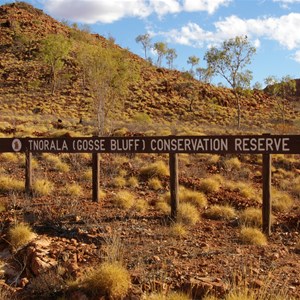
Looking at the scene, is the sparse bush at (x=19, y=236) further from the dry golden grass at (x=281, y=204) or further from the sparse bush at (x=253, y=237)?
the dry golden grass at (x=281, y=204)

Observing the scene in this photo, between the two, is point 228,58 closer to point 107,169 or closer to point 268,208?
point 107,169

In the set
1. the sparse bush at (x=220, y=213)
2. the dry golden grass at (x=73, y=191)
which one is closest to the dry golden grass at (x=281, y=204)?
the sparse bush at (x=220, y=213)

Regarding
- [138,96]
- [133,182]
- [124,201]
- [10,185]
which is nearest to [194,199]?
[124,201]

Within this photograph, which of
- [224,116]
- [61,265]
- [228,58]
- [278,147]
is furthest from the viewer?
[224,116]

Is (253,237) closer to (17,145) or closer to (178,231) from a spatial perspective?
(178,231)

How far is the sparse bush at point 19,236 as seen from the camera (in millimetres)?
6000

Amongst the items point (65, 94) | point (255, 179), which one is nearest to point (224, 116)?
point (65, 94)

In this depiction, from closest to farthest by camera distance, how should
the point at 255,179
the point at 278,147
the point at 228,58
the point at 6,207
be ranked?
1. the point at 278,147
2. the point at 6,207
3. the point at 255,179
4. the point at 228,58

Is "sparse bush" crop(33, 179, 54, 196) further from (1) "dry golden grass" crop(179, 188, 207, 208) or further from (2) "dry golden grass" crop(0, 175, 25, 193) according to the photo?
(1) "dry golden grass" crop(179, 188, 207, 208)

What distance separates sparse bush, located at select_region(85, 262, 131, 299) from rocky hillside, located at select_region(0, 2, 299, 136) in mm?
38889

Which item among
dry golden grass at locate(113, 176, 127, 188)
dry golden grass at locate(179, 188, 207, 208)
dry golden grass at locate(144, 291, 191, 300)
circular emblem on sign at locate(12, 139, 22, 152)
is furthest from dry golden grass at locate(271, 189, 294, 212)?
circular emblem on sign at locate(12, 139, 22, 152)

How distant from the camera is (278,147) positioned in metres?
6.41

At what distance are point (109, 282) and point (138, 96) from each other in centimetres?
5639

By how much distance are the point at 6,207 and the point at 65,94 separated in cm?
5011
